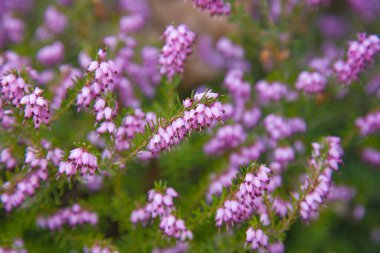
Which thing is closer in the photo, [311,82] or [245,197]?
[245,197]

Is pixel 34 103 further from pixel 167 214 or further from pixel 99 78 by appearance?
pixel 167 214

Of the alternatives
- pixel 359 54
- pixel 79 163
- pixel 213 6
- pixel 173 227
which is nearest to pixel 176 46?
pixel 213 6

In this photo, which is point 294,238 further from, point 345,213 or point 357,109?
point 357,109

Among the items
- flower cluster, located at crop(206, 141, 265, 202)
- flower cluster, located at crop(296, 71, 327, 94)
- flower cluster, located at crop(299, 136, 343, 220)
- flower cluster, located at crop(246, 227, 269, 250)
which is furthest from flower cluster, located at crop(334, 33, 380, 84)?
flower cluster, located at crop(246, 227, 269, 250)

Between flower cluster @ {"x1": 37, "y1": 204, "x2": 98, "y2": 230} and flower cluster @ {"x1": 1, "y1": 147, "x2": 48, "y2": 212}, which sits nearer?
flower cluster @ {"x1": 1, "y1": 147, "x2": 48, "y2": 212}

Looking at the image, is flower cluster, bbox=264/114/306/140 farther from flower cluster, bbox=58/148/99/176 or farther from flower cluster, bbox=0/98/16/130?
flower cluster, bbox=0/98/16/130

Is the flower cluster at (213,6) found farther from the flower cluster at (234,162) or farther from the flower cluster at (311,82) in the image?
the flower cluster at (234,162)
